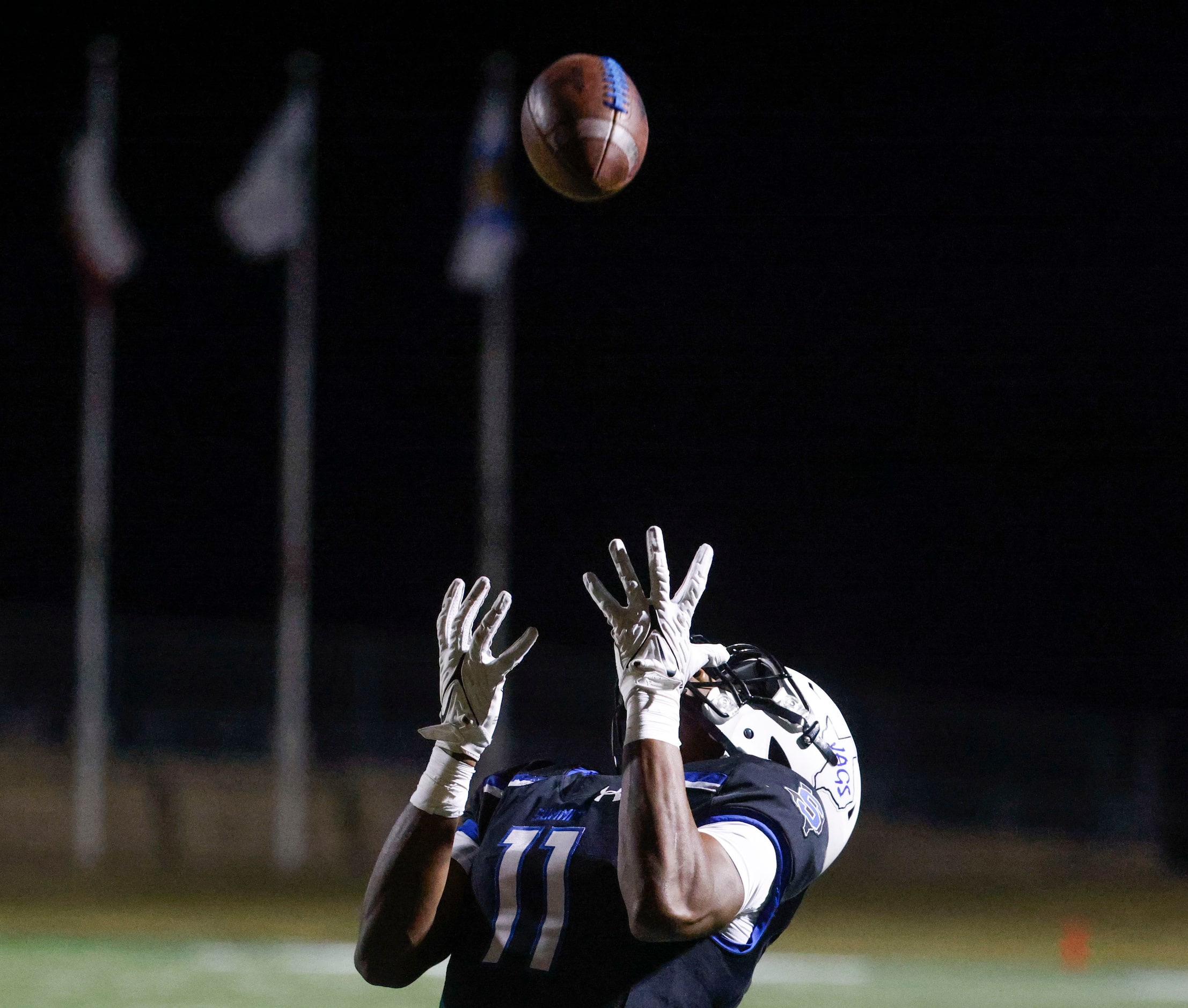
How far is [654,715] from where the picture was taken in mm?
2617

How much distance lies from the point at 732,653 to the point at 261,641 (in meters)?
18.5

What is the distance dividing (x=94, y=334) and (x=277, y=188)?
7.48ft

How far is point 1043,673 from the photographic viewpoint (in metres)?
28.1

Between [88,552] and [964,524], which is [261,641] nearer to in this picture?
[88,552]

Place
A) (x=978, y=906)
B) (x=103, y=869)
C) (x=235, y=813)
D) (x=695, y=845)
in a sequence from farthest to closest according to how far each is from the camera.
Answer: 1. (x=235, y=813)
2. (x=103, y=869)
3. (x=978, y=906)
4. (x=695, y=845)

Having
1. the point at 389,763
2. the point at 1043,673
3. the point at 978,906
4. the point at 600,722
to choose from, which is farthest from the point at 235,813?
the point at 1043,673

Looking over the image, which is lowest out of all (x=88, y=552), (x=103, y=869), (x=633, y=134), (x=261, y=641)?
(x=103, y=869)

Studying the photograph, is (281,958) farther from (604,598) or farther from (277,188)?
(604,598)

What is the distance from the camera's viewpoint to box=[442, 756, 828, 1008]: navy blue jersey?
2.57 metres

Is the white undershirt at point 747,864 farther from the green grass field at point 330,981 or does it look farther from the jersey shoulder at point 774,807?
the green grass field at point 330,981

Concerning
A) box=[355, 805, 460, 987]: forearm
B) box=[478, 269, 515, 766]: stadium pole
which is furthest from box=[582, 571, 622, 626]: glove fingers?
box=[478, 269, 515, 766]: stadium pole

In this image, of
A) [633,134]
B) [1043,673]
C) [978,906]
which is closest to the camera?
[633,134]

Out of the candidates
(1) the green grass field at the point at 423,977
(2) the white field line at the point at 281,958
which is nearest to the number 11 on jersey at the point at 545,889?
(1) the green grass field at the point at 423,977

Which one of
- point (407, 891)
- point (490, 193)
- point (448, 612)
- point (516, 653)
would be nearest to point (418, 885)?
point (407, 891)
